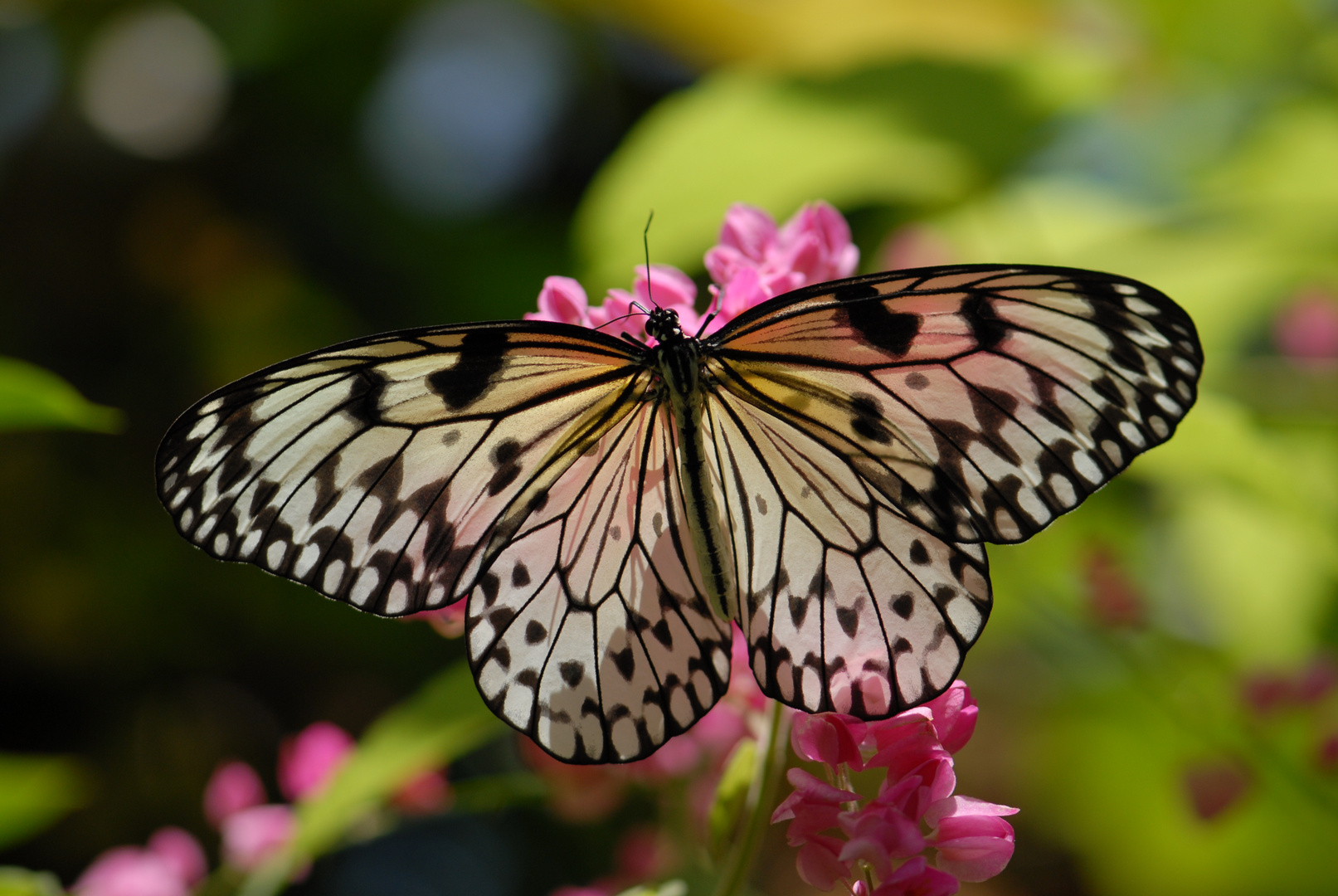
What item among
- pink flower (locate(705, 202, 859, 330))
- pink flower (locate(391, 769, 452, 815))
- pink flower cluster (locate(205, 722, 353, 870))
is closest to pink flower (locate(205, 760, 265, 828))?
pink flower cluster (locate(205, 722, 353, 870))

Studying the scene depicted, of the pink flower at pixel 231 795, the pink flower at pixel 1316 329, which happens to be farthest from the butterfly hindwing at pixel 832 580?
the pink flower at pixel 1316 329

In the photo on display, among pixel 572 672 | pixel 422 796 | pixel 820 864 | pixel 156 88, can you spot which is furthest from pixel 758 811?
pixel 156 88

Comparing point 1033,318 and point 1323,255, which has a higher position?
point 1323,255

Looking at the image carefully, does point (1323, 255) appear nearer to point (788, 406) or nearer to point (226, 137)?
point (788, 406)

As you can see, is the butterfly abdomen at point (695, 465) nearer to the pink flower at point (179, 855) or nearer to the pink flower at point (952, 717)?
the pink flower at point (952, 717)

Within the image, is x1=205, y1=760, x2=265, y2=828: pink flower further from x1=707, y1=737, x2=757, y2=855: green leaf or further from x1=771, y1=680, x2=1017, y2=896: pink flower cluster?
x1=771, y1=680, x2=1017, y2=896: pink flower cluster

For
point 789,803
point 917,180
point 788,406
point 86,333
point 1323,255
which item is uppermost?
point 86,333

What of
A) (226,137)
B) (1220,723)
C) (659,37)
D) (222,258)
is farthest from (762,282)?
(226,137)
